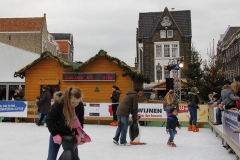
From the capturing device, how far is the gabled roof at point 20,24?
53.9m

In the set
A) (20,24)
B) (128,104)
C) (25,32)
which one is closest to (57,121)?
(128,104)

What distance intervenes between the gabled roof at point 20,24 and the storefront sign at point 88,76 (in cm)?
3862

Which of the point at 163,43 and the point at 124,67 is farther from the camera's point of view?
the point at 163,43

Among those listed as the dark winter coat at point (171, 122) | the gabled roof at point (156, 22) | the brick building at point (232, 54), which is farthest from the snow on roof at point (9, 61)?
the brick building at point (232, 54)

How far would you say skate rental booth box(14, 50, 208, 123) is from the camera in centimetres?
1650

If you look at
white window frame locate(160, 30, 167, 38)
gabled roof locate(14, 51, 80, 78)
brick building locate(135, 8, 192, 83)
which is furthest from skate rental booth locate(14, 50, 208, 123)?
white window frame locate(160, 30, 167, 38)

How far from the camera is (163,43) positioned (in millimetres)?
42125

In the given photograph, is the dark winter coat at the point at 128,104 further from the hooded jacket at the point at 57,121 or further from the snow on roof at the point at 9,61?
the snow on roof at the point at 9,61

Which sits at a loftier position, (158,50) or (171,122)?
(158,50)

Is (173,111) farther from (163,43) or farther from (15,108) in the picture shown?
(163,43)

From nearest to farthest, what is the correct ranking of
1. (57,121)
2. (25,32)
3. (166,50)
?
1. (57,121)
2. (166,50)
3. (25,32)

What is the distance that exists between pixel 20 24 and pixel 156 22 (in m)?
22.6

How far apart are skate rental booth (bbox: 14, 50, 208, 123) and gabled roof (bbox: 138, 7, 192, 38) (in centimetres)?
2588

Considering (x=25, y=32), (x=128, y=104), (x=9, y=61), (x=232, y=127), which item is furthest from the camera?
(x=25, y=32)
